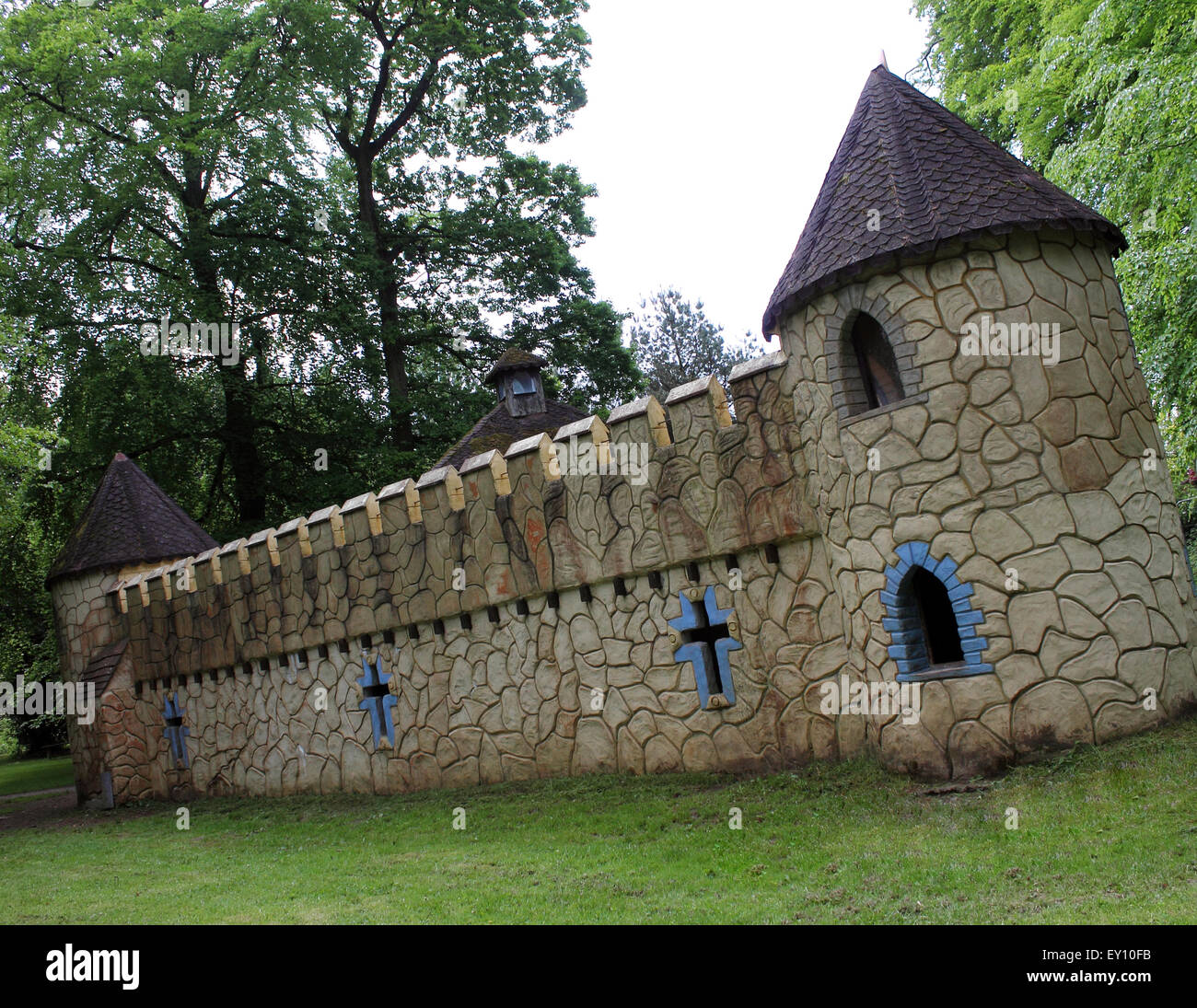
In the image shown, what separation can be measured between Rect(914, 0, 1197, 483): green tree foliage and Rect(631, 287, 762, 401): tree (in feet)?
96.8

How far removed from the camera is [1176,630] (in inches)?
313

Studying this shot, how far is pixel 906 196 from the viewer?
28.1 feet

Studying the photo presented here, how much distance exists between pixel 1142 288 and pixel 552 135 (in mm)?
18834

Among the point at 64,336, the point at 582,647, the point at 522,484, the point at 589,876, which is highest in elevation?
the point at 64,336

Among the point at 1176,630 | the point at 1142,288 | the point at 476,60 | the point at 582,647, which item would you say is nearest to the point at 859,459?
the point at 1176,630

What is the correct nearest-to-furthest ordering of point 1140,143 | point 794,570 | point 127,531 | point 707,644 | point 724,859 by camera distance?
point 724,859 < point 794,570 < point 707,644 < point 1140,143 < point 127,531

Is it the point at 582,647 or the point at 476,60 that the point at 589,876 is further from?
the point at 476,60

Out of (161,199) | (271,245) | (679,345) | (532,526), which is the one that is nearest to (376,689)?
(532,526)

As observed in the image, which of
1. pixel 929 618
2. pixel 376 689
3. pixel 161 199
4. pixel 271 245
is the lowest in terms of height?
pixel 929 618

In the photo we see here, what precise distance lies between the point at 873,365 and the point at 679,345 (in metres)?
37.4

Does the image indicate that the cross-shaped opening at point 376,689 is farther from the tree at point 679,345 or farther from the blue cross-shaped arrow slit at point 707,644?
the tree at point 679,345

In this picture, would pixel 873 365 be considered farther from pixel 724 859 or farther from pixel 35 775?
pixel 35 775

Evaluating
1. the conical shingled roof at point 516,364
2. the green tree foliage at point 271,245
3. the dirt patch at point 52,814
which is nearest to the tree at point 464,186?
the green tree foliage at point 271,245

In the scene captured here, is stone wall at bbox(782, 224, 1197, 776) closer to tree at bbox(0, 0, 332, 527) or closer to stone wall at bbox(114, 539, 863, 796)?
stone wall at bbox(114, 539, 863, 796)
